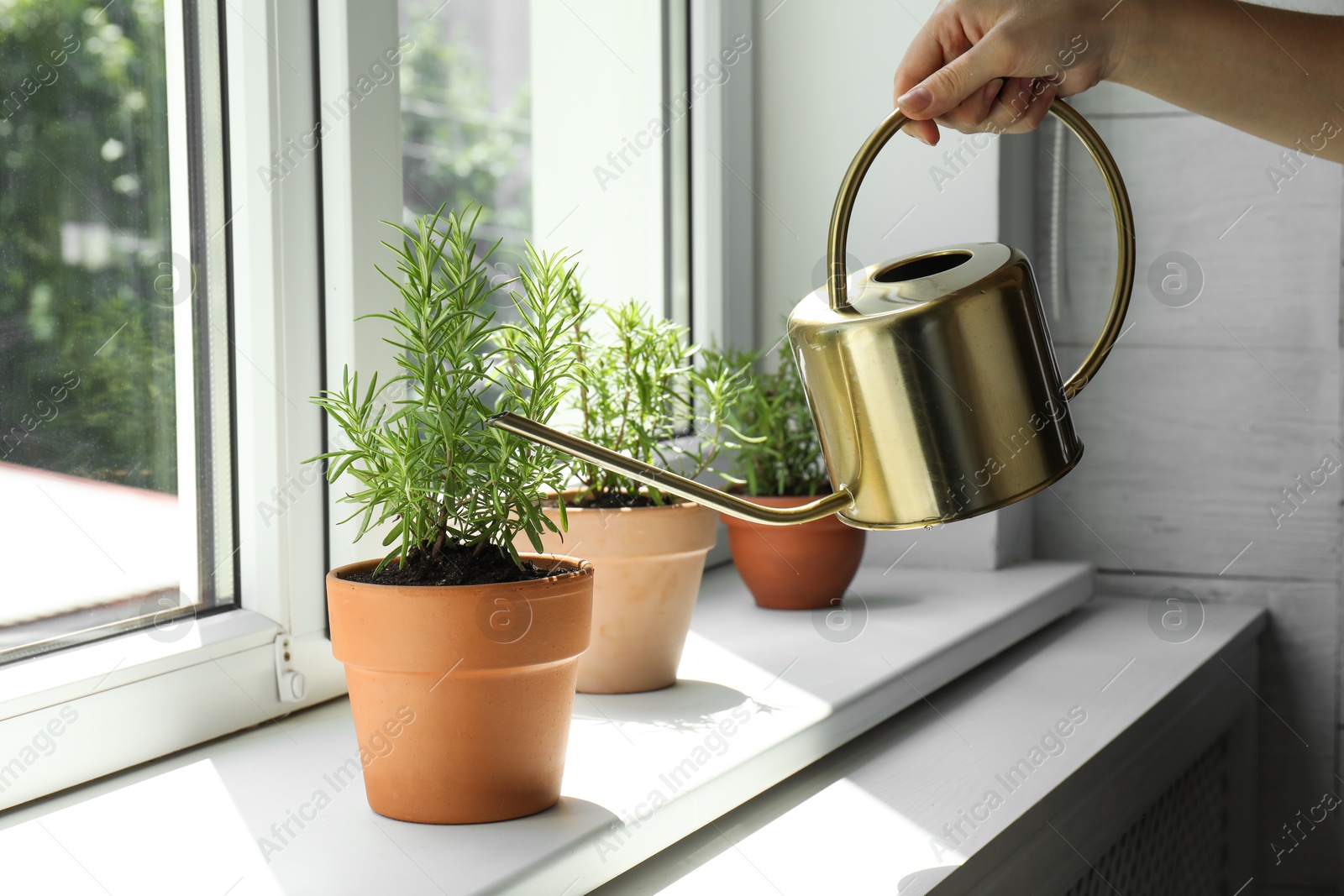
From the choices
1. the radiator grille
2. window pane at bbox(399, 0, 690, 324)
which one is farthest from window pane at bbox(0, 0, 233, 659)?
the radiator grille

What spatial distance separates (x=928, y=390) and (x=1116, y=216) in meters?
0.15

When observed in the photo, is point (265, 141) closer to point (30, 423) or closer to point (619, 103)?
point (30, 423)

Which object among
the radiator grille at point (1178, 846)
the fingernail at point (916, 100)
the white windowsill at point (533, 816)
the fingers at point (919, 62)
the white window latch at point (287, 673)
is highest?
the fingers at point (919, 62)

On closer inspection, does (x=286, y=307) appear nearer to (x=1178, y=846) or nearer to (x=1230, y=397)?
(x=1178, y=846)

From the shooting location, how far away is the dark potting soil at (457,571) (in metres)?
0.60

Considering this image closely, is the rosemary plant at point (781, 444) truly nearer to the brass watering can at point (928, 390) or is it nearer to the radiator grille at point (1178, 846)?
the radiator grille at point (1178, 846)

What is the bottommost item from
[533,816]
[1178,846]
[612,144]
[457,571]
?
[1178,846]

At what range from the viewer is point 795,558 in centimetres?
111

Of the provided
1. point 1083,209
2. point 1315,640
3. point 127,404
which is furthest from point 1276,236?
point 127,404

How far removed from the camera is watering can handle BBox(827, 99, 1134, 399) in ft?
1.87

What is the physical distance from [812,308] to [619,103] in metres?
0.82

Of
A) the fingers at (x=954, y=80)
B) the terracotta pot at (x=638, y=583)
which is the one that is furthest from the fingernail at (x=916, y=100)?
the terracotta pot at (x=638, y=583)

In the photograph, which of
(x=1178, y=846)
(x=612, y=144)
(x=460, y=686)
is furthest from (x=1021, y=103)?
(x=1178, y=846)

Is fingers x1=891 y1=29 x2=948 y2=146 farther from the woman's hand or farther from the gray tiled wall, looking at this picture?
the gray tiled wall
